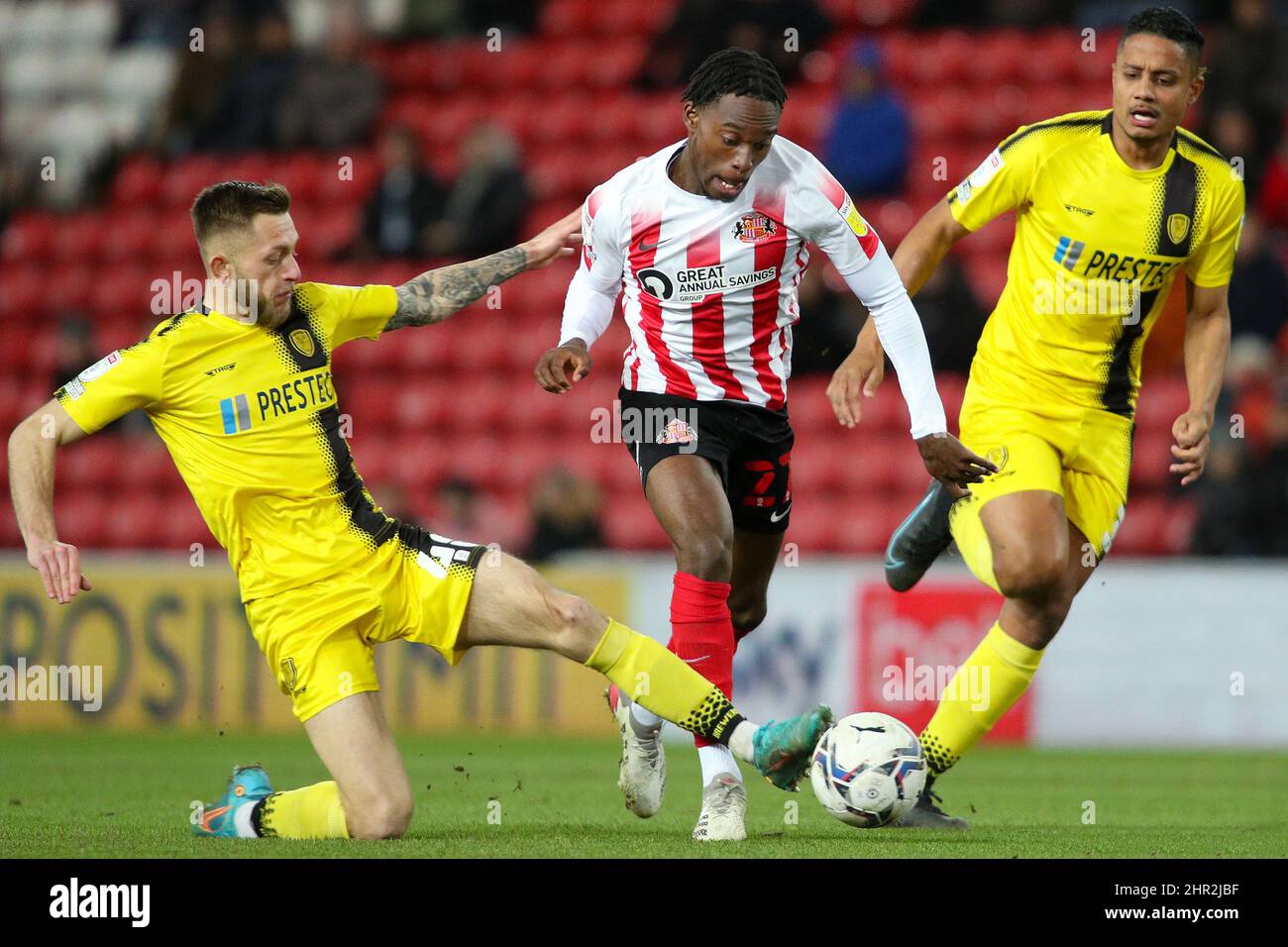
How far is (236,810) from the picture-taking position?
566 centimetres

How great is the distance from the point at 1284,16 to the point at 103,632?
404 inches

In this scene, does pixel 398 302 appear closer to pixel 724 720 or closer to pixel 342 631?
pixel 342 631

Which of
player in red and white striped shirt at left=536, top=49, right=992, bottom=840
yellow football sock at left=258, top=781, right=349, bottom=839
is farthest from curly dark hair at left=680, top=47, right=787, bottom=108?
yellow football sock at left=258, top=781, right=349, bottom=839

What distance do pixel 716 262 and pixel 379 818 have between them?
204 centimetres

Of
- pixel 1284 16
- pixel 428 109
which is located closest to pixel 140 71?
pixel 428 109

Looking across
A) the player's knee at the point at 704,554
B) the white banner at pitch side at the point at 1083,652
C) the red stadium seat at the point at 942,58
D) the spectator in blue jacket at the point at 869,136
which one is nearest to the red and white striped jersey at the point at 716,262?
the player's knee at the point at 704,554

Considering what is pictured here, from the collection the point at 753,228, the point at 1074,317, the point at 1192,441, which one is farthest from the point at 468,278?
the point at 1192,441

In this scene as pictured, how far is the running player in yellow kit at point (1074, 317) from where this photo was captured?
5887 millimetres

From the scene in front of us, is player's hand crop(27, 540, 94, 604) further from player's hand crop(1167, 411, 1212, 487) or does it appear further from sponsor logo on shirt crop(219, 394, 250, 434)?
player's hand crop(1167, 411, 1212, 487)

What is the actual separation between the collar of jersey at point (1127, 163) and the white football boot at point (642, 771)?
7.96 feet

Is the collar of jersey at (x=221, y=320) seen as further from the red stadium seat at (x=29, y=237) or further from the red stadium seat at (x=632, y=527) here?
the red stadium seat at (x=29, y=237)

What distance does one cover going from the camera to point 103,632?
34.5 feet

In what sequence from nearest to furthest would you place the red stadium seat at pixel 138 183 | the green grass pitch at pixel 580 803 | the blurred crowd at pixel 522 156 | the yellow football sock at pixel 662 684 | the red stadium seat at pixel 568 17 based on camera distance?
the green grass pitch at pixel 580 803 → the yellow football sock at pixel 662 684 → the blurred crowd at pixel 522 156 → the red stadium seat at pixel 138 183 → the red stadium seat at pixel 568 17

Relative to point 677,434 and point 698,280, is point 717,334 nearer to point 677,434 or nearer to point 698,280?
point 698,280
